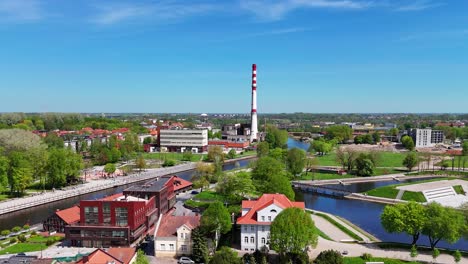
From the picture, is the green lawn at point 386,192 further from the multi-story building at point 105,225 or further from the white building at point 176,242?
the multi-story building at point 105,225

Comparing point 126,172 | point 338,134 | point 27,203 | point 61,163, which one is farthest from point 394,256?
point 338,134

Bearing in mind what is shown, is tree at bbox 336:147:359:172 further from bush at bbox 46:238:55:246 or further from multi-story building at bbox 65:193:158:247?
bush at bbox 46:238:55:246

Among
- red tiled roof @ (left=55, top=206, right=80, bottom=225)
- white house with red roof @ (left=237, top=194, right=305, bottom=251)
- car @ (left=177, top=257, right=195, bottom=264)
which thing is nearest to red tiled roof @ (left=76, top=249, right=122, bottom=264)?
car @ (left=177, top=257, right=195, bottom=264)

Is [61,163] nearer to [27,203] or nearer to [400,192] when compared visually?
[27,203]

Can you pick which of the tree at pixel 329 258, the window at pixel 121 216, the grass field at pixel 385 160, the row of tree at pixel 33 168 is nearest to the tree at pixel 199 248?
the window at pixel 121 216

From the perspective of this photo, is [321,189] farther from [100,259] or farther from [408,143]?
[408,143]

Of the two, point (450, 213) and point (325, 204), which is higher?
point (450, 213)

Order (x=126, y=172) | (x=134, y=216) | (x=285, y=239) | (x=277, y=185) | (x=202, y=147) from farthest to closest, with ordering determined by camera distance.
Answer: (x=202, y=147)
(x=126, y=172)
(x=277, y=185)
(x=134, y=216)
(x=285, y=239)
